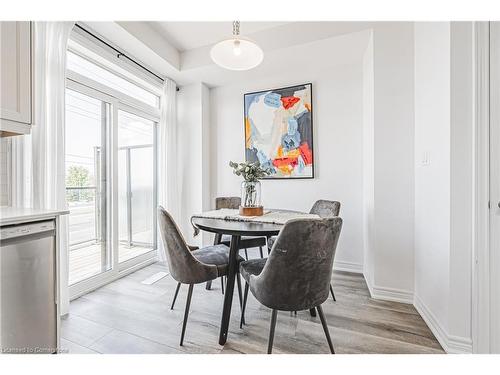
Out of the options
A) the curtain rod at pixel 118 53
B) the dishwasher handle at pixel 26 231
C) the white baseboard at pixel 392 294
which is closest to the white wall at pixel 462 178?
the white baseboard at pixel 392 294

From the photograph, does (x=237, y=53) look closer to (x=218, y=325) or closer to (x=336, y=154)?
(x=336, y=154)

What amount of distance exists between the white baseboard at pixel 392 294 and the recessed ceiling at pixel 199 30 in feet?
9.45

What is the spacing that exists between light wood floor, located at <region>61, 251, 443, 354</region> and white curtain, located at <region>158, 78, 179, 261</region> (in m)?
1.20

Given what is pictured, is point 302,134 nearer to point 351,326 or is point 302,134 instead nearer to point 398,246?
point 398,246

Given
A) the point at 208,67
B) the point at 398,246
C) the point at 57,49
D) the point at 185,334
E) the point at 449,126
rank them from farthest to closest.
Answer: the point at 208,67 < the point at 398,246 < the point at 57,49 < the point at 185,334 < the point at 449,126

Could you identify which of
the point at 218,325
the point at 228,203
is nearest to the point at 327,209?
the point at 228,203

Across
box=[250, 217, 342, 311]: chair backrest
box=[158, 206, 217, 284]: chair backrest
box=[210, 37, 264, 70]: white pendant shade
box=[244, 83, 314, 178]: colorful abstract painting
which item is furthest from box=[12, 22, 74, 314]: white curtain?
box=[244, 83, 314, 178]: colorful abstract painting

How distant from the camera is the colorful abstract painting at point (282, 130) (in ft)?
9.60

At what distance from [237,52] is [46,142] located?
A: 1615mm

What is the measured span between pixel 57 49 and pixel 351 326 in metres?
3.11

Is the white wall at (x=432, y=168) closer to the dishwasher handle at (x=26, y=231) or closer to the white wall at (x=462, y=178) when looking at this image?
the white wall at (x=462, y=178)

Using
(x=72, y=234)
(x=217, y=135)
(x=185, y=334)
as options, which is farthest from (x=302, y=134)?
(x=72, y=234)

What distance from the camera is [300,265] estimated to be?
3.99 ft

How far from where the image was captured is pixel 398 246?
6.89 feet
